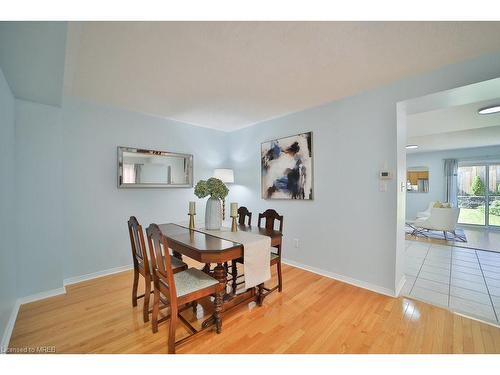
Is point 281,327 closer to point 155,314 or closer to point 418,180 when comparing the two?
point 155,314

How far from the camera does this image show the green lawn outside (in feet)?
19.6

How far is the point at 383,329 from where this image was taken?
1.72m

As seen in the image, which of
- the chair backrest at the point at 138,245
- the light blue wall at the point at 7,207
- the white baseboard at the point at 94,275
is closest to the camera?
the light blue wall at the point at 7,207

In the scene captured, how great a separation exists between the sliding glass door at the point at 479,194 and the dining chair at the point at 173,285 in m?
8.30

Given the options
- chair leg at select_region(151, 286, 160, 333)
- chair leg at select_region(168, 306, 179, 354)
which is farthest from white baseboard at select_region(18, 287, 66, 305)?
chair leg at select_region(168, 306, 179, 354)

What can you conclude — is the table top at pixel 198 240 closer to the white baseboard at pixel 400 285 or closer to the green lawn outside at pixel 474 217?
the white baseboard at pixel 400 285

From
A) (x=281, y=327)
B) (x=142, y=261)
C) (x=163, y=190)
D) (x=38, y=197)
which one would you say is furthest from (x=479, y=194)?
(x=38, y=197)

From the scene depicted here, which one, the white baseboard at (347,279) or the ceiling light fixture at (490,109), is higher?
the ceiling light fixture at (490,109)

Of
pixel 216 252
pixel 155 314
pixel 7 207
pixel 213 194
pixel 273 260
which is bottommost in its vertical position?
pixel 155 314

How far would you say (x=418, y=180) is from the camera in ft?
23.8

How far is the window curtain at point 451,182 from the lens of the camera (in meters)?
6.49

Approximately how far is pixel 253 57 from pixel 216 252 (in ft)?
5.40

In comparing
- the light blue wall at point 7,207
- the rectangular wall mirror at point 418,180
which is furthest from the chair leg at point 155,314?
the rectangular wall mirror at point 418,180
